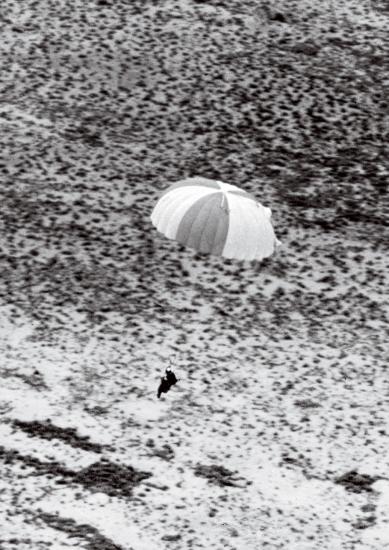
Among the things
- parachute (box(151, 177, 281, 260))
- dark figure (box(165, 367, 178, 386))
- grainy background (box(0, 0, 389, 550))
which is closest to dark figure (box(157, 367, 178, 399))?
dark figure (box(165, 367, 178, 386))

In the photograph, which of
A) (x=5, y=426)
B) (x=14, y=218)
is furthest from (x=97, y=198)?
(x=5, y=426)

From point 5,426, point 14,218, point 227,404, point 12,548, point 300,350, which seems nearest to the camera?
point 12,548

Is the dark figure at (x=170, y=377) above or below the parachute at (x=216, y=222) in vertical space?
below

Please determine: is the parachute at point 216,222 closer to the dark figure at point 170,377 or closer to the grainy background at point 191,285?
the dark figure at point 170,377

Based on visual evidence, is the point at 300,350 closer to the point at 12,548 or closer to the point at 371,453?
the point at 371,453

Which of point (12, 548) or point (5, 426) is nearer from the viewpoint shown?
point (12, 548)

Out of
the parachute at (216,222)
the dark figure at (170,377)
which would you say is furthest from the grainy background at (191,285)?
the parachute at (216,222)

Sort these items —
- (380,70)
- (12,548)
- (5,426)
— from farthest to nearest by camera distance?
(380,70) < (5,426) < (12,548)
